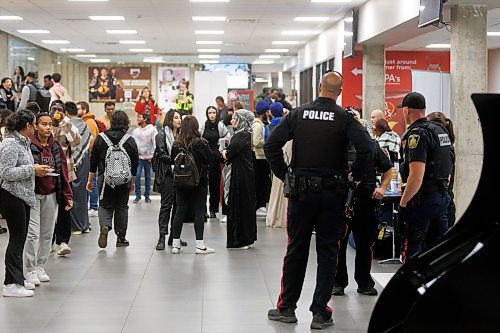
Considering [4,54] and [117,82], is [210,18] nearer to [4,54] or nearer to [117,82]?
[4,54]

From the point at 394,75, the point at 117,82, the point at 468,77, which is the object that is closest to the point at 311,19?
the point at 394,75

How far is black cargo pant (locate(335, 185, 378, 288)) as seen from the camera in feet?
22.4

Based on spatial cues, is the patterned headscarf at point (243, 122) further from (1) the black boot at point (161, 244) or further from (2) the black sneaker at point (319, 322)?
(2) the black sneaker at point (319, 322)

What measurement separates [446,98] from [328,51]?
→ 882cm

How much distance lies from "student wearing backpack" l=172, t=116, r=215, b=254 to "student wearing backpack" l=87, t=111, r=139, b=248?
63 centimetres

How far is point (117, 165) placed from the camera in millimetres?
9211

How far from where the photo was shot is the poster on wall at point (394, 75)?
16922 mm

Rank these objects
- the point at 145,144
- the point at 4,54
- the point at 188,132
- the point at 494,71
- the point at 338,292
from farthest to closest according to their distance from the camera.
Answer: the point at 494,71 < the point at 4,54 < the point at 145,144 < the point at 188,132 < the point at 338,292

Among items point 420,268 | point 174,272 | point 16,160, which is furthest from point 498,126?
point 174,272

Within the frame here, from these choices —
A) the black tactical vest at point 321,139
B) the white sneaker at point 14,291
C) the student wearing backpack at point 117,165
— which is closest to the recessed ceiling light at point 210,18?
the student wearing backpack at point 117,165

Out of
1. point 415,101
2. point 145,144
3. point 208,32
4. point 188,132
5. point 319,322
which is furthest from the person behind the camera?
point 208,32

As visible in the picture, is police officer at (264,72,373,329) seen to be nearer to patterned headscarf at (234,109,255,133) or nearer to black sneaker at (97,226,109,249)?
patterned headscarf at (234,109,255,133)

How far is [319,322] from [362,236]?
122 centimetres

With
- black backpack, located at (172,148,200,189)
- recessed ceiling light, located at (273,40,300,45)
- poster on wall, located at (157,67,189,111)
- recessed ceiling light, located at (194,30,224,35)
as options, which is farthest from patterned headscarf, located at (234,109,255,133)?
poster on wall, located at (157,67,189,111)
